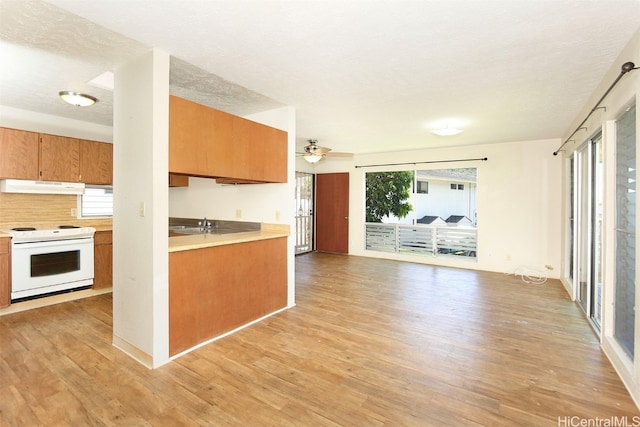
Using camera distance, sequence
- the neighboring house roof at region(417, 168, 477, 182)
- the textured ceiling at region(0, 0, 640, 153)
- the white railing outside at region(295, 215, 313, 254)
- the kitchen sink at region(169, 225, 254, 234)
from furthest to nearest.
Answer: the white railing outside at region(295, 215, 313, 254), the neighboring house roof at region(417, 168, 477, 182), the kitchen sink at region(169, 225, 254, 234), the textured ceiling at region(0, 0, 640, 153)

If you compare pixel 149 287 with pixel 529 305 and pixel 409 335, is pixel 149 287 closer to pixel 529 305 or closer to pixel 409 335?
pixel 409 335

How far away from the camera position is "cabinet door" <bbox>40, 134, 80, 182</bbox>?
3814mm

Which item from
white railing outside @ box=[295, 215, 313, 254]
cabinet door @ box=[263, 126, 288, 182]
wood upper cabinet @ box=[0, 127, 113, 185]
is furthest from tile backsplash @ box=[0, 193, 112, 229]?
white railing outside @ box=[295, 215, 313, 254]

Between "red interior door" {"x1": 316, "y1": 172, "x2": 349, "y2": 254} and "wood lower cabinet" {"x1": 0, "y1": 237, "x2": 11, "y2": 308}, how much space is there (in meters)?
5.70

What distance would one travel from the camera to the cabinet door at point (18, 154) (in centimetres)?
351

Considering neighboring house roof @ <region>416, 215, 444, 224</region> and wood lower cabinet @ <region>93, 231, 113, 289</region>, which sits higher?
neighboring house roof @ <region>416, 215, 444, 224</region>

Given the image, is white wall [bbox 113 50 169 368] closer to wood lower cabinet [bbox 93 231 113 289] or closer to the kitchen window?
wood lower cabinet [bbox 93 231 113 289]

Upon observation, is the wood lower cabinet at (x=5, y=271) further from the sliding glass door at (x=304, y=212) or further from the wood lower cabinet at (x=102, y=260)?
the sliding glass door at (x=304, y=212)

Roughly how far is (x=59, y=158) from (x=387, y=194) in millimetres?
5925

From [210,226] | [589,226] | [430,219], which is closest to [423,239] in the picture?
[430,219]

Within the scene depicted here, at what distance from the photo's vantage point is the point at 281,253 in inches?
142

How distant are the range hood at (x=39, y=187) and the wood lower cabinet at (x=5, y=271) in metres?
0.70

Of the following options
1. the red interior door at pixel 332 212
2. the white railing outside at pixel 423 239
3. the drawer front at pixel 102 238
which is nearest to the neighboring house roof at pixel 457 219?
the white railing outside at pixel 423 239

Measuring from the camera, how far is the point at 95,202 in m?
4.69
